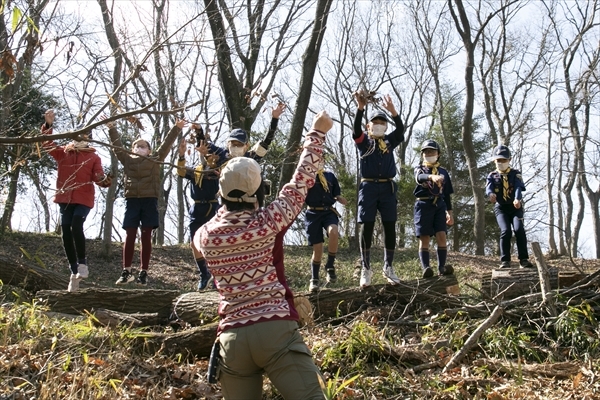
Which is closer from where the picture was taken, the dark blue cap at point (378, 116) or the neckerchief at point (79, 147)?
the neckerchief at point (79, 147)

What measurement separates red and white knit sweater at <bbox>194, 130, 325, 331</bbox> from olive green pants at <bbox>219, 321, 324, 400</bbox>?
8cm

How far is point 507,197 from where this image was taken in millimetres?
8781

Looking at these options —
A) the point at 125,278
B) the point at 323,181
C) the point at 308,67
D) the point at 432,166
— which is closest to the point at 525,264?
the point at 432,166

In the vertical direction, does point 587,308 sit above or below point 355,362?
above

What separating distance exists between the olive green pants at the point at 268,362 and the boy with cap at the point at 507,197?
6197 millimetres

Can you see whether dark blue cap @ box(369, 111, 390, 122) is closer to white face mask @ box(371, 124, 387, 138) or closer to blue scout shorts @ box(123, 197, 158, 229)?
white face mask @ box(371, 124, 387, 138)

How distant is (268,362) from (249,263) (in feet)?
1.88

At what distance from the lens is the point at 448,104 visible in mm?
27984

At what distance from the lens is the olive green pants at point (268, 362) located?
10.4 ft

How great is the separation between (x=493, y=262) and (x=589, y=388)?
9.75 meters

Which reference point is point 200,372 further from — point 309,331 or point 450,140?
point 450,140

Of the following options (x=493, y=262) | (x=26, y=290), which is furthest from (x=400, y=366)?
(x=493, y=262)

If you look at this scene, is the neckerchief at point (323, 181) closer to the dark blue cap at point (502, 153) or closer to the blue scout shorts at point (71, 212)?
the dark blue cap at point (502, 153)

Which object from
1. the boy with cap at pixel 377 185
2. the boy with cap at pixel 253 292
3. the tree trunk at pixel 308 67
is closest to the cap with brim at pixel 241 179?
the boy with cap at pixel 253 292
